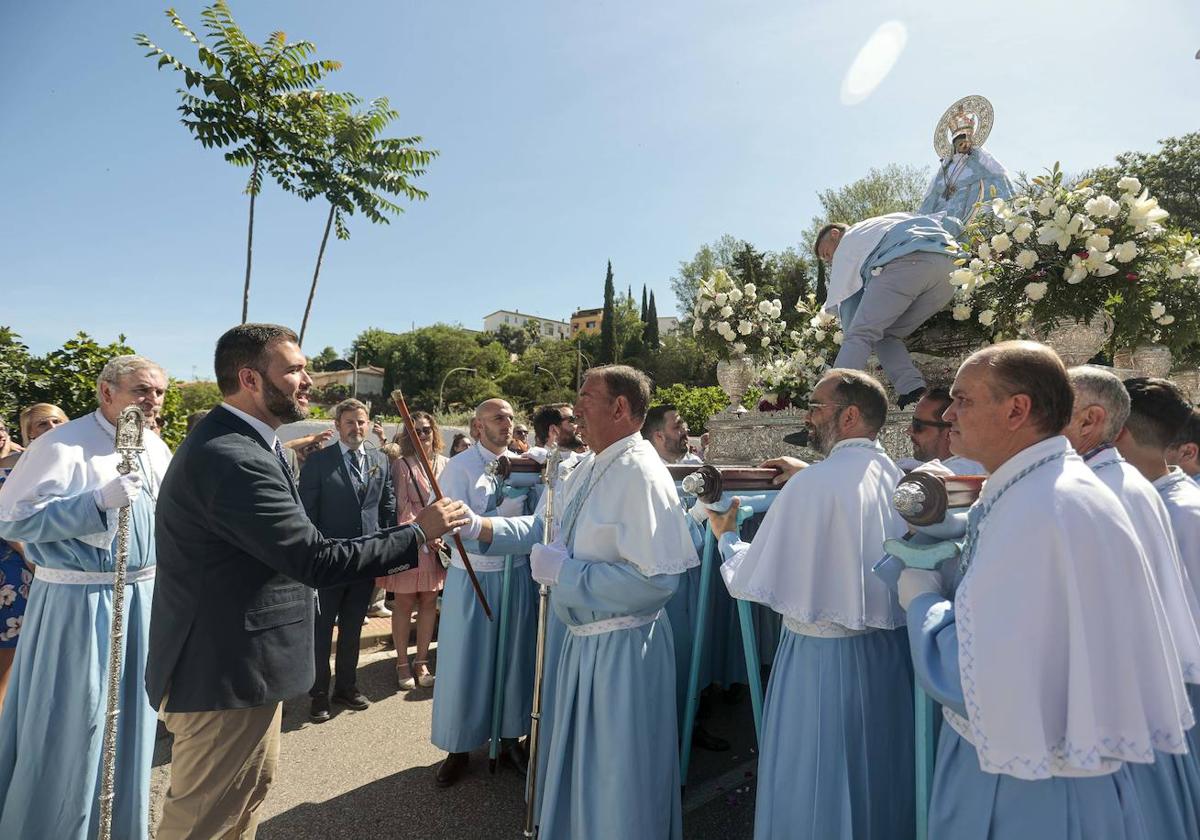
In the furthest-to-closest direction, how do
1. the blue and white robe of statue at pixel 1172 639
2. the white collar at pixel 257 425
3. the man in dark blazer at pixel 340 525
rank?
the man in dark blazer at pixel 340 525, the white collar at pixel 257 425, the blue and white robe of statue at pixel 1172 639

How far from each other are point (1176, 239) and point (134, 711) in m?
6.96

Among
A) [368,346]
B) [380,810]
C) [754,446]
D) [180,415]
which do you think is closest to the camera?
[380,810]

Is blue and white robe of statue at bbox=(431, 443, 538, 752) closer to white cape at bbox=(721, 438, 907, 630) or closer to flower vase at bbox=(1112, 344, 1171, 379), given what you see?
white cape at bbox=(721, 438, 907, 630)

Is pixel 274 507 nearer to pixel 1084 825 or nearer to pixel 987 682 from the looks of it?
pixel 987 682

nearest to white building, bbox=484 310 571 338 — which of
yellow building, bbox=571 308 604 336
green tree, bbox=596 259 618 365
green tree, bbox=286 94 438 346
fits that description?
yellow building, bbox=571 308 604 336

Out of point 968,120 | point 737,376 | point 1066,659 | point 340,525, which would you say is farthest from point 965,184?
point 340,525

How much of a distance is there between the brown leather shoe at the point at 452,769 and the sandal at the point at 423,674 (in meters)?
1.60

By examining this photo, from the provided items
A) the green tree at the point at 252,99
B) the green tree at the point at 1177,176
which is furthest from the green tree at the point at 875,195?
the green tree at the point at 252,99

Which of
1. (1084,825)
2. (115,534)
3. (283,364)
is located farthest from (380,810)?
(1084,825)

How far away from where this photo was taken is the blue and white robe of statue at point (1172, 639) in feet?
6.28

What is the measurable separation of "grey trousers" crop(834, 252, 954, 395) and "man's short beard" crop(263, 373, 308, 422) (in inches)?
158

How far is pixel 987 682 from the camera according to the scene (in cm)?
171

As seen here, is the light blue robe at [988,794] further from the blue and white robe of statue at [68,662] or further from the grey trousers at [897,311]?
the blue and white robe of statue at [68,662]

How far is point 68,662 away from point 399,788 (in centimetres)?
200
